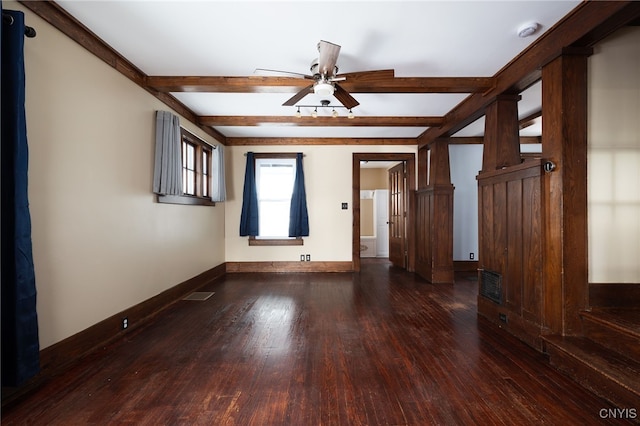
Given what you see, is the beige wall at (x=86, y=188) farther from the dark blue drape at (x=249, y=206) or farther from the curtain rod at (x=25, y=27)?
the dark blue drape at (x=249, y=206)

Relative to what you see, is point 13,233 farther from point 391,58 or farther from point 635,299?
point 635,299

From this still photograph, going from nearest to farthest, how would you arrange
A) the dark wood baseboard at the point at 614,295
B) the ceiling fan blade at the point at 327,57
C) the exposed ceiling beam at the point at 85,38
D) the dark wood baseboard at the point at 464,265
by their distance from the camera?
the exposed ceiling beam at the point at 85,38 → the ceiling fan blade at the point at 327,57 → the dark wood baseboard at the point at 614,295 → the dark wood baseboard at the point at 464,265

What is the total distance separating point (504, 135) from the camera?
9.95 ft

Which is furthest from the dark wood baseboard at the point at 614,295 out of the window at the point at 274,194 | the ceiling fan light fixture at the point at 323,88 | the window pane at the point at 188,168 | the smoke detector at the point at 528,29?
the window pane at the point at 188,168

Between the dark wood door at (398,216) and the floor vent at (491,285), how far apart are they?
2.61 m

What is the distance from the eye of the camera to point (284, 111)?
4262 mm

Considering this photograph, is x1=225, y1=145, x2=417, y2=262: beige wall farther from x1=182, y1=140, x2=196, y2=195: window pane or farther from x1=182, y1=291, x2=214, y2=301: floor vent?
x1=182, y1=291, x2=214, y2=301: floor vent

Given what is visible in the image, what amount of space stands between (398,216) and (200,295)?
421 centimetres

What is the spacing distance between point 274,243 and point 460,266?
3824 mm

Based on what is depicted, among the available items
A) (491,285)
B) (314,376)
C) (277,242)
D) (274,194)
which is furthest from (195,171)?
(491,285)

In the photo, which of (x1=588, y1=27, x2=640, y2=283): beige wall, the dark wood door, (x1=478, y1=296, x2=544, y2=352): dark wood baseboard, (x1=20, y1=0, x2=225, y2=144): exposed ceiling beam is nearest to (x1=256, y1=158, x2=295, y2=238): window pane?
the dark wood door

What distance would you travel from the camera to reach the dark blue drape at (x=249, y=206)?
5578 millimetres

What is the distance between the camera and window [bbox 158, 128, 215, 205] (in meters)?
4.15

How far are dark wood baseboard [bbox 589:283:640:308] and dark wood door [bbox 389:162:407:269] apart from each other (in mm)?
3506
